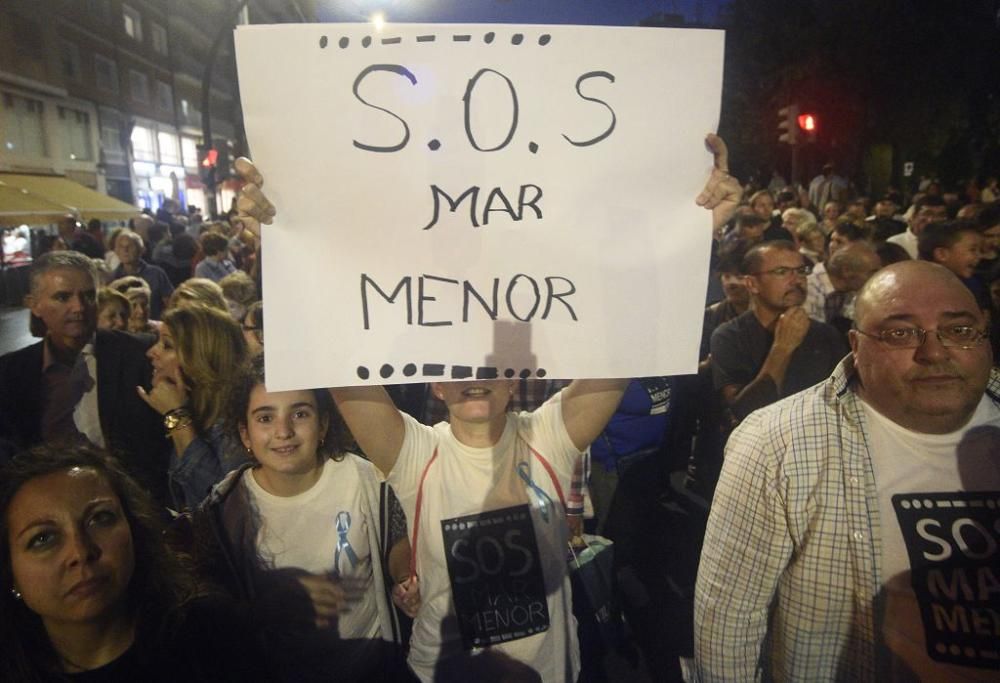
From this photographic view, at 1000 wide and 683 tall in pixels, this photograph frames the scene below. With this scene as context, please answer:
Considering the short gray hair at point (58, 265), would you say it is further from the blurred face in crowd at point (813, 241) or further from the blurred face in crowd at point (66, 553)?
the blurred face in crowd at point (813, 241)

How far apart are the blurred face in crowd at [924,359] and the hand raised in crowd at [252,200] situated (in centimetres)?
161

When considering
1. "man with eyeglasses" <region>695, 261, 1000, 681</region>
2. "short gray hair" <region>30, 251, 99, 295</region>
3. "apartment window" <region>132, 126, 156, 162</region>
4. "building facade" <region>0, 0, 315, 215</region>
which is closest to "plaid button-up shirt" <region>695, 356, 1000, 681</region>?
"man with eyeglasses" <region>695, 261, 1000, 681</region>

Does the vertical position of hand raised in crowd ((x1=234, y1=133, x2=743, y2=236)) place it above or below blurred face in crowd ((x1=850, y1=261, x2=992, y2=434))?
above

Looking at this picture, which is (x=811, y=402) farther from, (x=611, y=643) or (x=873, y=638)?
(x=611, y=643)

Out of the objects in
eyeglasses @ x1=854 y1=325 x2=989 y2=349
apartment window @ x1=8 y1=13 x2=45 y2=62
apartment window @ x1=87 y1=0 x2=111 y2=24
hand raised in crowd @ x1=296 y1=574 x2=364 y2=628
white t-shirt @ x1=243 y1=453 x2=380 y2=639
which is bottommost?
hand raised in crowd @ x1=296 y1=574 x2=364 y2=628

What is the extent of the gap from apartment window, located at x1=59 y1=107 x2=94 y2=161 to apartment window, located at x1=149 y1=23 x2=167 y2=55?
1086 centimetres

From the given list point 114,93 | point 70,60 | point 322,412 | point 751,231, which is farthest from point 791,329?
point 114,93

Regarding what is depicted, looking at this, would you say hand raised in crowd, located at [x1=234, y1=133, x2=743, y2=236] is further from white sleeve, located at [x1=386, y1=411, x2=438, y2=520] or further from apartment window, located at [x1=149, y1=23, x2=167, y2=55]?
apartment window, located at [x1=149, y1=23, x2=167, y2=55]

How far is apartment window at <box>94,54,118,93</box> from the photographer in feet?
101

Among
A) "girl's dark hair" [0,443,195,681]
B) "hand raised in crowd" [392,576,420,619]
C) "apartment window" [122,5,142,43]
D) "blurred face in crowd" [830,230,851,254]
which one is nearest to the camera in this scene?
"girl's dark hair" [0,443,195,681]

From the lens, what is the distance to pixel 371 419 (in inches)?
79.0

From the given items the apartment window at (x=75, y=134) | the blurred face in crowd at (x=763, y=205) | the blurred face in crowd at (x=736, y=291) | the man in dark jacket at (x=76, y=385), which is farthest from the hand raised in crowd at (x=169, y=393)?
the apartment window at (x=75, y=134)

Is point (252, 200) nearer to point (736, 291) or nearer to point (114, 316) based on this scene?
point (114, 316)

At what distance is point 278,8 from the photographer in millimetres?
56344
